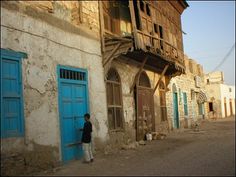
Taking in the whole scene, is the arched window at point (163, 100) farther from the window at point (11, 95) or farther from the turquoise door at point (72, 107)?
the window at point (11, 95)

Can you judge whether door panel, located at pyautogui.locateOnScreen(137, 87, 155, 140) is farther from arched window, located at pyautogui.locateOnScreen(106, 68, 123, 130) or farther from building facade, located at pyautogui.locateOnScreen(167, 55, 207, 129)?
building facade, located at pyautogui.locateOnScreen(167, 55, 207, 129)

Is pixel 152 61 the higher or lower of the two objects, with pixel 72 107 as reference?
higher

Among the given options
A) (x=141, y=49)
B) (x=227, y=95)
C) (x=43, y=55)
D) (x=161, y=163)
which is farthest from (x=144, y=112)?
(x=227, y=95)

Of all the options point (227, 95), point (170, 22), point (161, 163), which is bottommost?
point (161, 163)

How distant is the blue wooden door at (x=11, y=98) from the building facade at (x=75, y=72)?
23mm

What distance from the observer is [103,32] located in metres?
12.9

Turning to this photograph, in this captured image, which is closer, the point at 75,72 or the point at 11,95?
the point at 11,95

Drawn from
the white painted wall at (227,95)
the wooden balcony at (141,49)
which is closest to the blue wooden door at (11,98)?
the wooden balcony at (141,49)

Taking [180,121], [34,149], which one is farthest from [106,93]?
[180,121]

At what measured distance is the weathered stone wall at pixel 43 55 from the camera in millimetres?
8430

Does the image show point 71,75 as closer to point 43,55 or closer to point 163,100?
point 43,55

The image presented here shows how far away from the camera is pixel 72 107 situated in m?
10.7

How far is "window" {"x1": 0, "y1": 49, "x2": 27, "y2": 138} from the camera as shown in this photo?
7898mm

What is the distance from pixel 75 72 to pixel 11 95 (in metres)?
3.16
